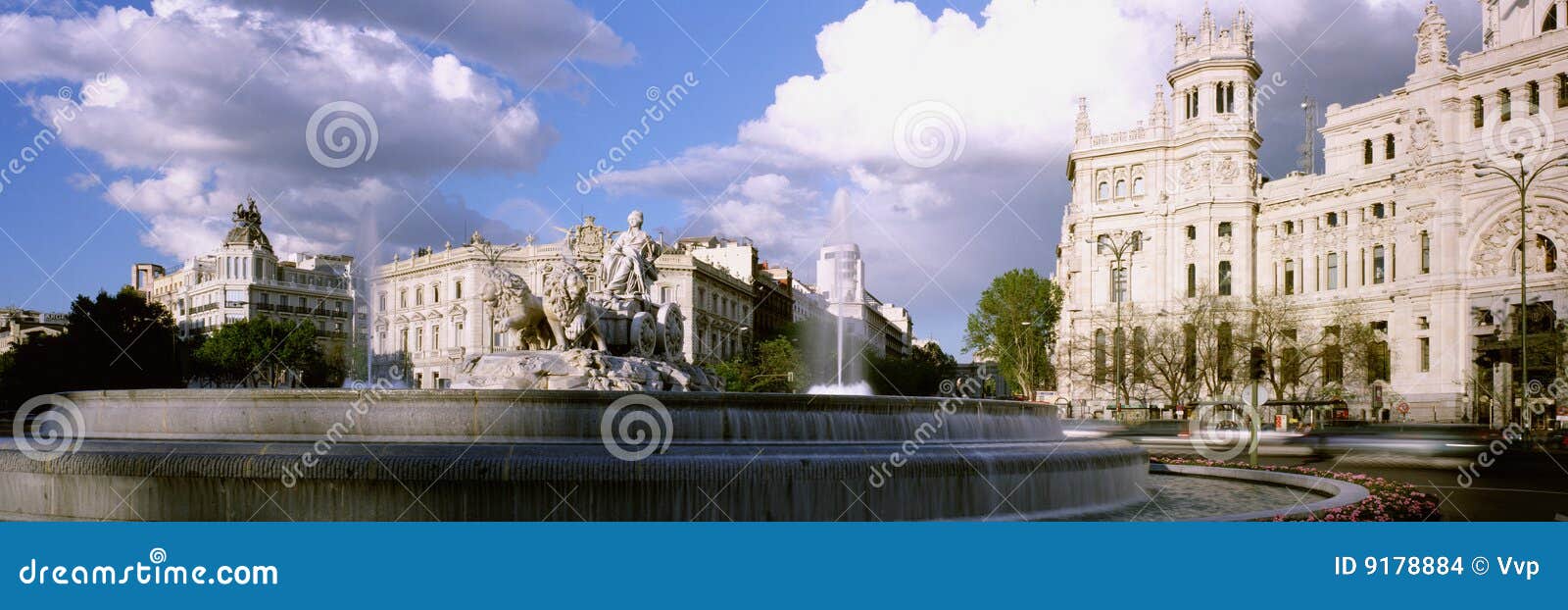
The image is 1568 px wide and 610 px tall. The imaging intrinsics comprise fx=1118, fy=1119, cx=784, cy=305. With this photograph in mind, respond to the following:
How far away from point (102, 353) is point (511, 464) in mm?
49053

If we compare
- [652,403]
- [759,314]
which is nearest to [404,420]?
[652,403]

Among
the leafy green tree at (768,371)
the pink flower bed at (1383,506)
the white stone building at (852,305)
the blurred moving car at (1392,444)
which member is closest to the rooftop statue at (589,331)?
the pink flower bed at (1383,506)

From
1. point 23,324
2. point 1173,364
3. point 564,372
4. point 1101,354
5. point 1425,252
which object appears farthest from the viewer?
point 23,324

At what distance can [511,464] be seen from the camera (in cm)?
903

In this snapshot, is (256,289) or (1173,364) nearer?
(1173,364)

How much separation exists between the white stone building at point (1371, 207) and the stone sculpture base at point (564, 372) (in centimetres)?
3637

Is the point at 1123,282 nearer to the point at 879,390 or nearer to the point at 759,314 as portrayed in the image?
the point at 879,390

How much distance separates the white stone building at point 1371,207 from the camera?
5584cm

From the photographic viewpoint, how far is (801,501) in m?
9.62

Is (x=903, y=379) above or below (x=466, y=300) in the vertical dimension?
below

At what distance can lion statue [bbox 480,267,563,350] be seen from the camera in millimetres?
16547

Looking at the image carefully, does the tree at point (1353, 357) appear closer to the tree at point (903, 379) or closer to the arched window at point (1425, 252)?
the arched window at point (1425, 252)

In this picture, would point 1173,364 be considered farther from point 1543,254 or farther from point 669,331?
point 669,331

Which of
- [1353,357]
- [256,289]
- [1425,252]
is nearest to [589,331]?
[1353,357]
